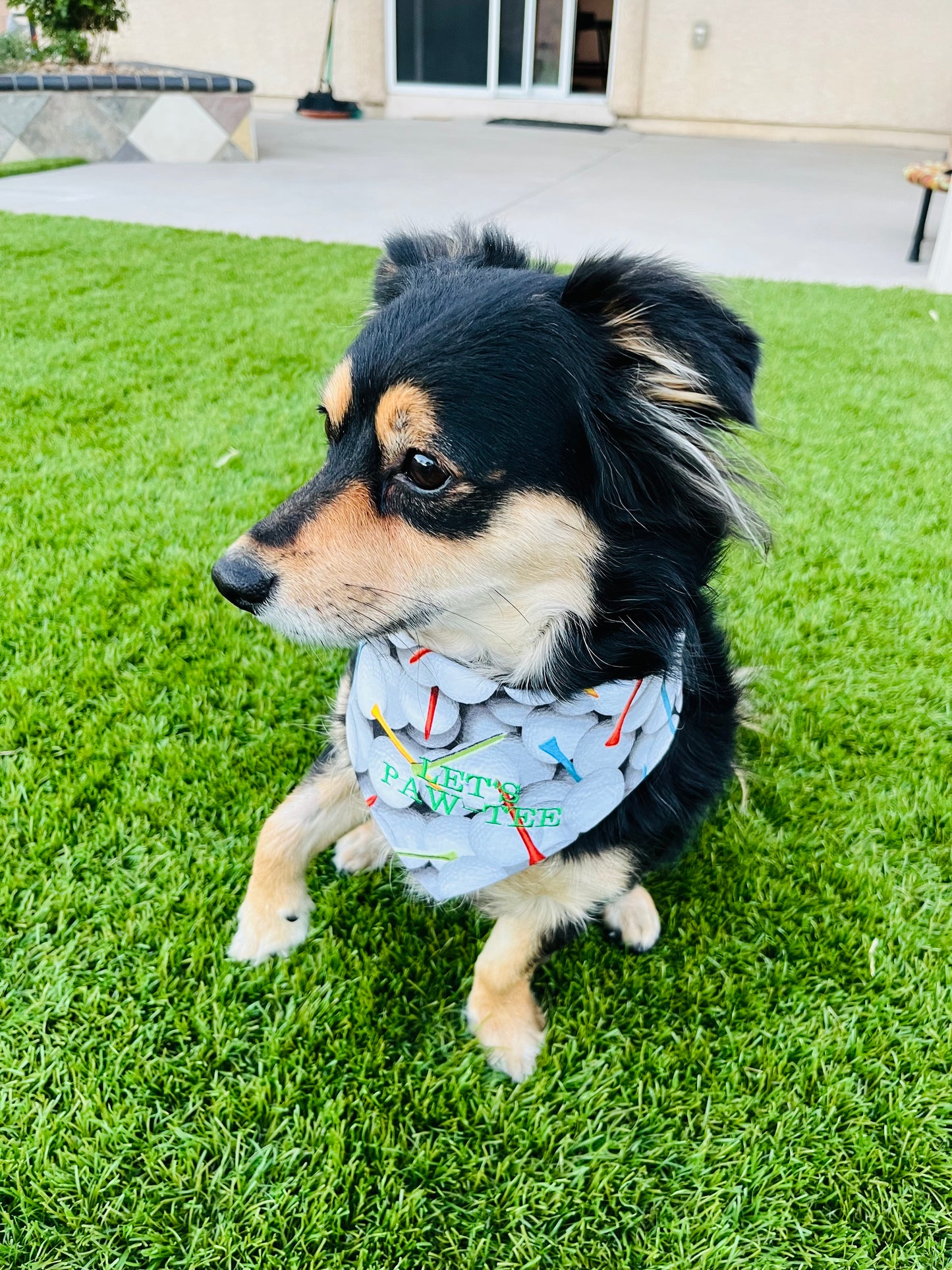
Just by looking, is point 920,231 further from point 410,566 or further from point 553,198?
point 410,566

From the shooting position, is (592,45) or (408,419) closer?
(408,419)

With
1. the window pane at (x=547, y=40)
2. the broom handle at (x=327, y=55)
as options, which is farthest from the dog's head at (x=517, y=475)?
the window pane at (x=547, y=40)

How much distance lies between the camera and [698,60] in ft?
48.4

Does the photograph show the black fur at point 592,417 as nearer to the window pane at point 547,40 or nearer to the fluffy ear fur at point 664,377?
the fluffy ear fur at point 664,377

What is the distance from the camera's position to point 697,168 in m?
11.8

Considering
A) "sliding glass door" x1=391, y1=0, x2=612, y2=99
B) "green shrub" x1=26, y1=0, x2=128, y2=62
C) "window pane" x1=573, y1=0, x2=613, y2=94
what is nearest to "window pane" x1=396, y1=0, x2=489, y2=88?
"sliding glass door" x1=391, y1=0, x2=612, y2=99

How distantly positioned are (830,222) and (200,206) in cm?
640

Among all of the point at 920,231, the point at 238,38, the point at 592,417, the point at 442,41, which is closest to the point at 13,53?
the point at 238,38

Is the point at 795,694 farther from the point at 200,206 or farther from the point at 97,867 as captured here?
the point at 200,206

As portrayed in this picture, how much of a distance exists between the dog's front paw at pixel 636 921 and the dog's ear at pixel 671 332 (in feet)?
3.57

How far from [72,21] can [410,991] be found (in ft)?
40.9

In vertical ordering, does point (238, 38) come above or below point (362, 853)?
above

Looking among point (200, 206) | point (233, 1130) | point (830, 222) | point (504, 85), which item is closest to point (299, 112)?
point (504, 85)

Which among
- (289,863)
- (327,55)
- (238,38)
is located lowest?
(289,863)
